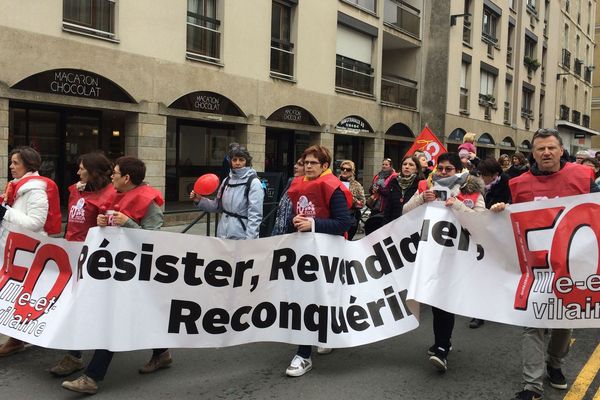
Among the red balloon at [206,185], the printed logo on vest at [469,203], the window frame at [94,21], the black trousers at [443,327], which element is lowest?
the black trousers at [443,327]

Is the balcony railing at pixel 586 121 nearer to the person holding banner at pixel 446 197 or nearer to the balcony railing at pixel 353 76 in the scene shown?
the balcony railing at pixel 353 76

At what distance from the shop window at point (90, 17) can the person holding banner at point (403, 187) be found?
779 cm

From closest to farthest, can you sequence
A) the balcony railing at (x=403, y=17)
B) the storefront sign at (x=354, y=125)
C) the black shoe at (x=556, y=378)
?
the black shoe at (x=556, y=378) < the storefront sign at (x=354, y=125) < the balcony railing at (x=403, y=17)

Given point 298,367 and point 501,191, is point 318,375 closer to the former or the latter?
point 298,367

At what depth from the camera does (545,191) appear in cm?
428

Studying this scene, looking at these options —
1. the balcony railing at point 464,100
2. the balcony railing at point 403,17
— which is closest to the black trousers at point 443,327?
the balcony railing at point 403,17

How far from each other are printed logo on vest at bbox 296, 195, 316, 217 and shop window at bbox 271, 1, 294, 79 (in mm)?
12105

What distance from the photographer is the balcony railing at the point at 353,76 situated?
19.6 meters

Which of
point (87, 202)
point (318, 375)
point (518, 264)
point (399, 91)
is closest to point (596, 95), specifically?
point (399, 91)

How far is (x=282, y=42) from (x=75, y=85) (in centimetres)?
716

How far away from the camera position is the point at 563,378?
434 centimetres

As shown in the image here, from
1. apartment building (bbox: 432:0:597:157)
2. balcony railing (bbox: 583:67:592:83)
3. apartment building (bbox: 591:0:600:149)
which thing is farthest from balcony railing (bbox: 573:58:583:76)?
apartment building (bbox: 591:0:600:149)

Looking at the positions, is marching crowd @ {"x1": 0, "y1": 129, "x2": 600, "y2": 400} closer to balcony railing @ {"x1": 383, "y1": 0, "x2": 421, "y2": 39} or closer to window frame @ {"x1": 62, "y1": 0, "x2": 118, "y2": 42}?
window frame @ {"x1": 62, "y1": 0, "x2": 118, "y2": 42}

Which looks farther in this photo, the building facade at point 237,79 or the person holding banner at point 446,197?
the building facade at point 237,79
